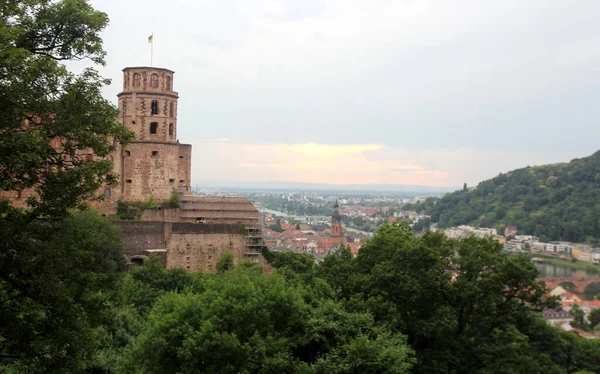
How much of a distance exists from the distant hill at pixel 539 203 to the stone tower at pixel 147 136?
113 m

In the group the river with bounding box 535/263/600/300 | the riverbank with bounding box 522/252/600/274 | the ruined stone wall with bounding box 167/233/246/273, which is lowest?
the river with bounding box 535/263/600/300

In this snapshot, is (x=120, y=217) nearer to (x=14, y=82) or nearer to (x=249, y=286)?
(x=249, y=286)

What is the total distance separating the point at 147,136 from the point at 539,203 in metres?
138

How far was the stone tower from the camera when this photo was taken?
33.8 meters

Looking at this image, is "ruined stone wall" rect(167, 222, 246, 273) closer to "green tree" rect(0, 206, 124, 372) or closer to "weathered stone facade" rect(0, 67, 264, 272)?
"weathered stone facade" rect(0, 67, 264, 272)

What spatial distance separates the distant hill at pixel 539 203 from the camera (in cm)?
12688

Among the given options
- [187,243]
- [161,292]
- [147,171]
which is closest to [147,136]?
[147,171]

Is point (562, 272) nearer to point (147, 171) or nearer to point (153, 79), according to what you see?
point (147, 171)

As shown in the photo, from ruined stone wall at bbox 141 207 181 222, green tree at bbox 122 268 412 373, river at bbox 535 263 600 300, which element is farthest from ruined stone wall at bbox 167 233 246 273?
river at bbox 535 263 600 300

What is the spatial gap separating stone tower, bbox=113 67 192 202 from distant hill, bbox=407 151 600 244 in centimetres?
11297

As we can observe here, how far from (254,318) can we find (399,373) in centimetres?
415

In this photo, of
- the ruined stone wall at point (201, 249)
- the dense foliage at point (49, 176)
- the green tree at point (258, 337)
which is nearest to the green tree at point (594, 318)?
the ruined stone wall at point (201, 249)

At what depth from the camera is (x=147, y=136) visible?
3422cm

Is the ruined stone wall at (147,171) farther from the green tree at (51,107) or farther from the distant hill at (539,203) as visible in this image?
the distant hill at (539,203)
